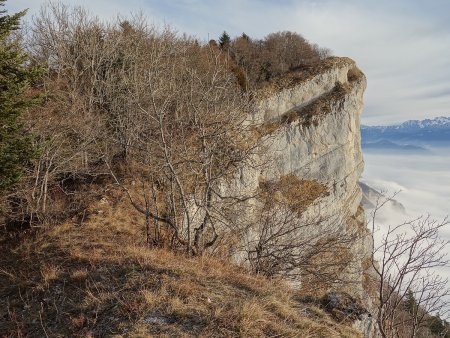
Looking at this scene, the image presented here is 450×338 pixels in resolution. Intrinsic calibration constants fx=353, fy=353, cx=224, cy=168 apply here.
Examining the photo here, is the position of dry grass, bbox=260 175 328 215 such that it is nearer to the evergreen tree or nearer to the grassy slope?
Answer: the grassy slope

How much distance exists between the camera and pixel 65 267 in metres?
10.2

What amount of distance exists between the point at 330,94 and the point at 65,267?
109 ft

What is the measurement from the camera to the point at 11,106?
10930mm

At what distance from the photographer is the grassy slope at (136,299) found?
680cm

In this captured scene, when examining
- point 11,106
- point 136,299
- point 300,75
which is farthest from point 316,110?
point 136,299

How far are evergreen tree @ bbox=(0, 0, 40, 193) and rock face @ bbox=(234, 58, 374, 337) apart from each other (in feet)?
67.2

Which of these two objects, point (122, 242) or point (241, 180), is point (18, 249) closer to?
point (122, 242)

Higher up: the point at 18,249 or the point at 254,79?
the point at 254,79

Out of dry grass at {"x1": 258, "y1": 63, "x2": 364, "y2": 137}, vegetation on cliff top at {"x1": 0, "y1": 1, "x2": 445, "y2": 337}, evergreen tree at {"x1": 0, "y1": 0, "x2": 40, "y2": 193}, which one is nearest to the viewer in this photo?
vegetation on cliff top at {"x1": 0, "y1": 1, "x2": 445, "y2": 337}

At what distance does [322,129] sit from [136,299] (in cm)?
3076


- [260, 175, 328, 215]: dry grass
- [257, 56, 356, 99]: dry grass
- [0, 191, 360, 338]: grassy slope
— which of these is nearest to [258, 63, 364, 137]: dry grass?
[257, 56, 356, 99]: dry grass

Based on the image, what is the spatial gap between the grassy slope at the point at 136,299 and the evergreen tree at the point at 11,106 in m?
2.89

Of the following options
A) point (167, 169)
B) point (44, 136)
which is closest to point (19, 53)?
point (44, 136)

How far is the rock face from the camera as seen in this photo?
32719 mm
